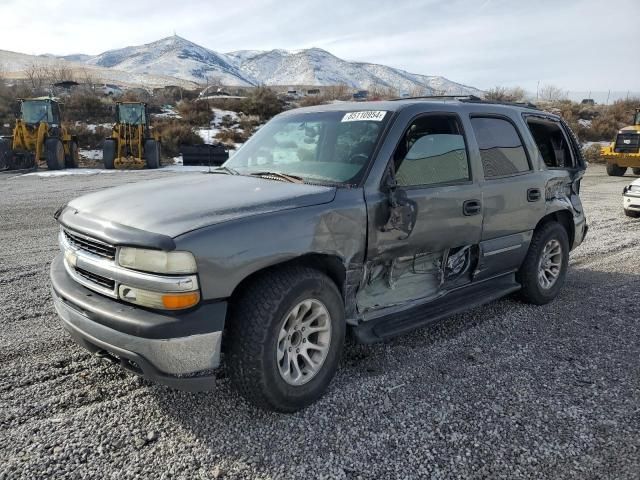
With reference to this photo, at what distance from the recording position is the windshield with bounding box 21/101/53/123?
688 inches

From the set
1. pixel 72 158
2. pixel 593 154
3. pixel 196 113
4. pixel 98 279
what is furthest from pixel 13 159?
pixel 593 154

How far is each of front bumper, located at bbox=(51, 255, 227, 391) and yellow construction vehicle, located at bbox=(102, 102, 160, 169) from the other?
54.8 feet

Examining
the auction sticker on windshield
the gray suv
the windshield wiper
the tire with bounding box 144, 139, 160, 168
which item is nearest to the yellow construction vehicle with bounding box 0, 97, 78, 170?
the tire with bounding box 144, 139, 160, 168

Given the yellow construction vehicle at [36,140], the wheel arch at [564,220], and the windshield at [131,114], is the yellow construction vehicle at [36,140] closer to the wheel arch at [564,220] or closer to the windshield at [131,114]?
the windshield at [131,114]

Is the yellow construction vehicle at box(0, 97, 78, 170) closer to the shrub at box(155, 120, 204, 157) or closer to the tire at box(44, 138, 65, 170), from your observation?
the tire at box(44, 138, 65, 170)

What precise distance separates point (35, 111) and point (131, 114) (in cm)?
323

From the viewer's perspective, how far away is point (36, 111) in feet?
57.4

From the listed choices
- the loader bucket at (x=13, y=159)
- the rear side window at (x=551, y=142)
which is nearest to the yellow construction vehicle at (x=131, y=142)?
the loader bucket at (x=13, y=159)

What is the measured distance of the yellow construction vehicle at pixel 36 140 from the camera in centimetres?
1698

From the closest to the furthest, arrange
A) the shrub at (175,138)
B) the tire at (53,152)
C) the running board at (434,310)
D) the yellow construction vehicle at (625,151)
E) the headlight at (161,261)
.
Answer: the headlight at (161,261)
the running board at (434,310)
the tire at (53,152)
the yellow construction vehicle at (625,151)
the shrub at (175,138)

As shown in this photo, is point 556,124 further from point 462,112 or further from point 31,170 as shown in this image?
point 31,170

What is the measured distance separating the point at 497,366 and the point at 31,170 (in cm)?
1806

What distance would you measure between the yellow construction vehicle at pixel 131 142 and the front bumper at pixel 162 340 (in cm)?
1671

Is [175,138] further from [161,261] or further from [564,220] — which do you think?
[161,261]
